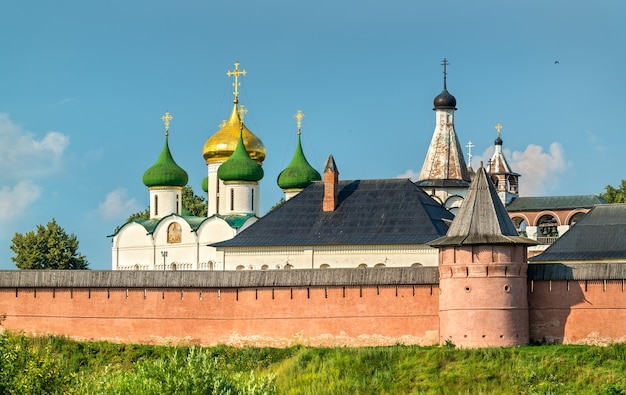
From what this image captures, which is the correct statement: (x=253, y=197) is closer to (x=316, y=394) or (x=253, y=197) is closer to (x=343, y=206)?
(x=343, y=206)

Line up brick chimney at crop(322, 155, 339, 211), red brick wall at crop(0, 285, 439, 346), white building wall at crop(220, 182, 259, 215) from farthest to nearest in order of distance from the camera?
white building wall at crop(220, 182, 259, 215) < brick chimney at crop(322, 155, 339, 211) < red brick wall at crop(0, 285, 439, 346)

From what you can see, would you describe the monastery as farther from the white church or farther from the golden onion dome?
the golden onion dome

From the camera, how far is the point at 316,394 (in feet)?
87.6

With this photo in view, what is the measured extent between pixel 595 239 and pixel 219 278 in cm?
837

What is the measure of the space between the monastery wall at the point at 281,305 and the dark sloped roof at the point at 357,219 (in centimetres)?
512

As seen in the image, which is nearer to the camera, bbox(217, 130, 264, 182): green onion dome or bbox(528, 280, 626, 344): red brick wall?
bbox(528, 280, 626, 344): red brick wall

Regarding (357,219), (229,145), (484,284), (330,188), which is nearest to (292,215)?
(330,188)

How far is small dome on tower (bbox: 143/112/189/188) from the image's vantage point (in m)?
44.0

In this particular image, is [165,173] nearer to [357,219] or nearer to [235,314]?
[357,219]

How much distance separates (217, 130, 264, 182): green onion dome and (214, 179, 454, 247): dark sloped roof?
5068 millimetres

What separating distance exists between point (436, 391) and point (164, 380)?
5940 mm

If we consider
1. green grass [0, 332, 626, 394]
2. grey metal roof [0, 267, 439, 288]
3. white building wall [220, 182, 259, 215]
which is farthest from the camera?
white building wall [220, 182, 259, 215]

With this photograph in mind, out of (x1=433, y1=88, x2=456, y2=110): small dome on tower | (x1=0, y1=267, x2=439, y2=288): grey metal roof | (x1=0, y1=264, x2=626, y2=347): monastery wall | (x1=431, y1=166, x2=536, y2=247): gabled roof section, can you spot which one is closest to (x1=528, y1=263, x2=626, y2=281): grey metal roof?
(x1=0, y1=264, x2=626, y2=347): monastery wall

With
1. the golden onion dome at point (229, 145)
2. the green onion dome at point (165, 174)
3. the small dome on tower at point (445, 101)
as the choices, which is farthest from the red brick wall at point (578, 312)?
the green onion dome at point (165, 174)
